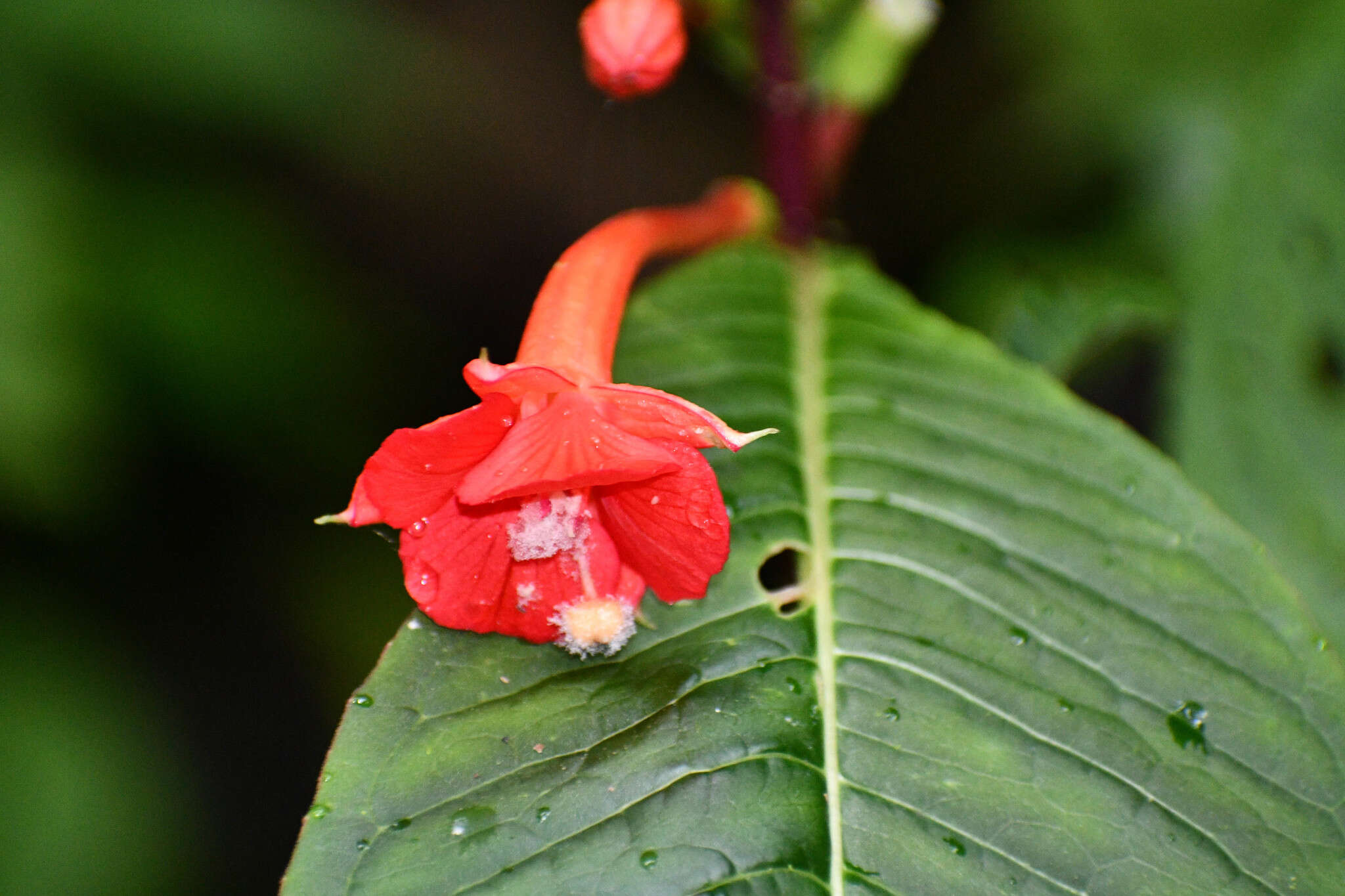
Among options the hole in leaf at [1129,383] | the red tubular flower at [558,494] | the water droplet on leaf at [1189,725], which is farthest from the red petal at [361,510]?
the hole in leaf at [1129,383]

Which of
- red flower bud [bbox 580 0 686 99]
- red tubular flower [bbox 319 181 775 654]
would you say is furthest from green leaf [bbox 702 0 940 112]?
red tubular flower [bbox 319 181 775 654]

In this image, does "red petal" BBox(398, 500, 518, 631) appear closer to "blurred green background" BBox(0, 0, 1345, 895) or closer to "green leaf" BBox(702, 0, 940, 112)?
"green leaf" BBox(702, 0, 940, 112)

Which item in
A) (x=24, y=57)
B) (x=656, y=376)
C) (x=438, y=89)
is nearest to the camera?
(x=656, y=376)

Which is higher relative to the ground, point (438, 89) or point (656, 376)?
point (438, 89)

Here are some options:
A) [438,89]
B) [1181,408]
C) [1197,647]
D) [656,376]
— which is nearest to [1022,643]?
[1197,647]

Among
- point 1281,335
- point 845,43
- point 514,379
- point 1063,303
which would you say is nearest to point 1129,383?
point 1063,303

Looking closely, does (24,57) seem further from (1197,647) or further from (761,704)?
(1197,647)

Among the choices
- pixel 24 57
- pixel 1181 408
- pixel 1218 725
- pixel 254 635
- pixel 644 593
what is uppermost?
pixel 24 57
